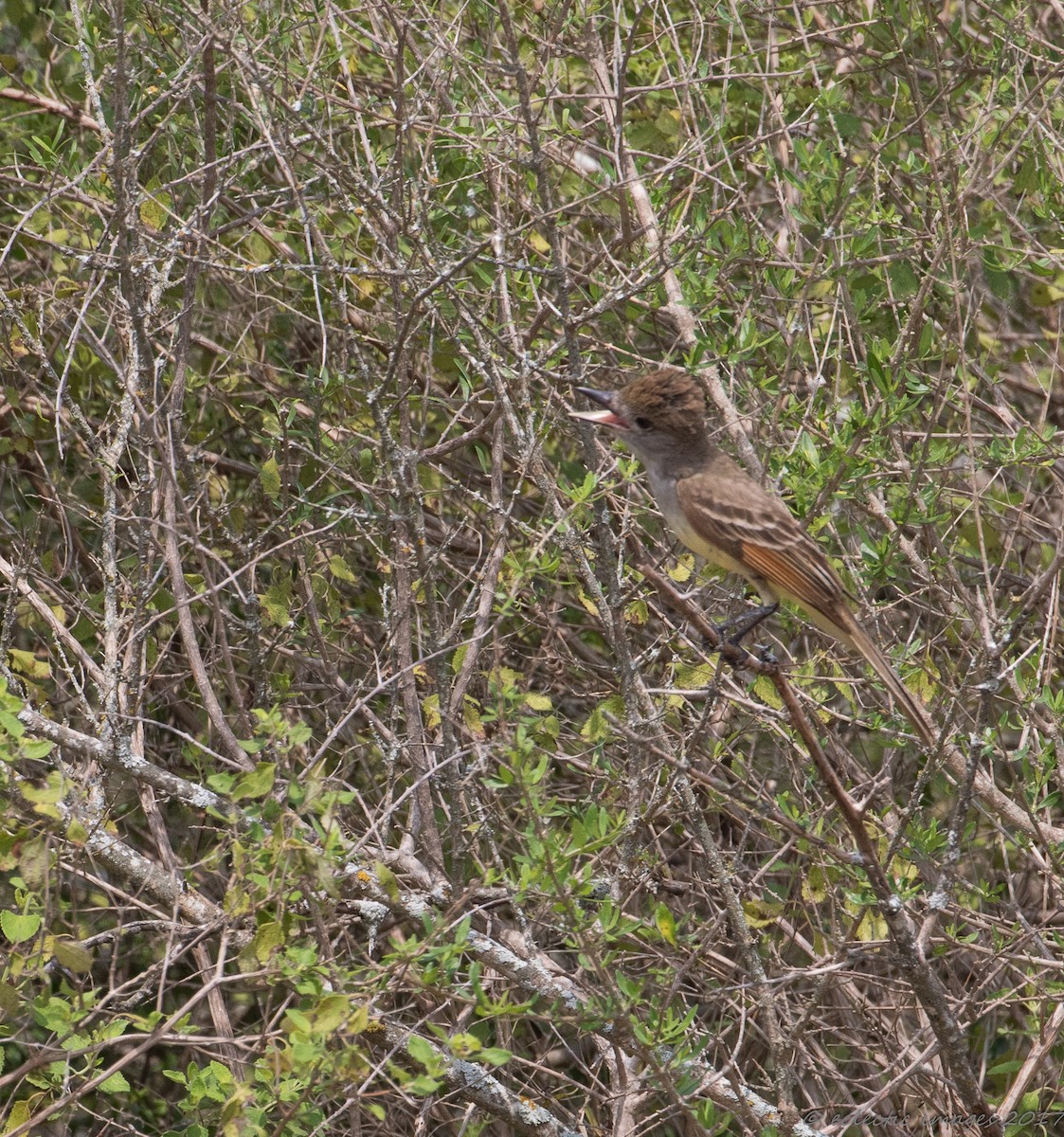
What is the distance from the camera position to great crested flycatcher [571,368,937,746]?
18.4 feet

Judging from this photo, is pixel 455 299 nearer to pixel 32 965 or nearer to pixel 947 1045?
pixel 32 965

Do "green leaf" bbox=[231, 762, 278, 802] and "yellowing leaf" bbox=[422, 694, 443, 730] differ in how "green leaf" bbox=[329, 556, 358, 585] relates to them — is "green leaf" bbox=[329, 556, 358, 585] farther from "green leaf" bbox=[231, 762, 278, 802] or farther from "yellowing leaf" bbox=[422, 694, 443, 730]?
"green leaf" bbox=[231, 762, 278, 802]

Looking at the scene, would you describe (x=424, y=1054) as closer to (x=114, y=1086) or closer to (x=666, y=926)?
(x=666, y=926)

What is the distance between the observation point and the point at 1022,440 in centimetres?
562

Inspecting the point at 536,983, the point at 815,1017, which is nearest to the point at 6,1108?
the point at 536,983

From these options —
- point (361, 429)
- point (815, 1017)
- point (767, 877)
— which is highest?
point (361, 429)

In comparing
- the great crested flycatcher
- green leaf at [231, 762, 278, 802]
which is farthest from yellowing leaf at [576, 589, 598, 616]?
green leaf at [231, 762, 278, 802]

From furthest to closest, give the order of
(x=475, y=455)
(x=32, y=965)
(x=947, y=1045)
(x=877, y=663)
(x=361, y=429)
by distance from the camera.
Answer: (x=475, y=455) < (x=361, y=429) < (x=877, y=663) < (x=947, y=1045) < (x=32, y=965)

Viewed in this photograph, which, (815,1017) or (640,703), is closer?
(640,703)

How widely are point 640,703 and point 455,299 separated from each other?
159 centimetres

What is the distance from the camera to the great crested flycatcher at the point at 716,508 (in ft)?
18.4

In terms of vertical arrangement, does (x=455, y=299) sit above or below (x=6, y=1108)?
above

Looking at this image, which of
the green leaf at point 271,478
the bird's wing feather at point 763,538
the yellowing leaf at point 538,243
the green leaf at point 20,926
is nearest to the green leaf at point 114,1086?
the green leaf at point 20,926

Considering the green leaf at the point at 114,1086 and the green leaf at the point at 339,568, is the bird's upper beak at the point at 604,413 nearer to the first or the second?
the green leaf at the point at 339,568
